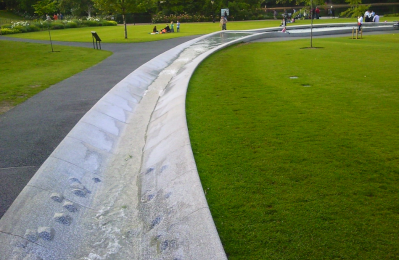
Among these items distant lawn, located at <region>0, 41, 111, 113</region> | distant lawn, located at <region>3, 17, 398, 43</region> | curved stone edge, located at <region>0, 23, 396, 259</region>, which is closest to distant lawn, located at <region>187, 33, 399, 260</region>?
curved stone edge, located at <region>0, 23, 396, 259</region>

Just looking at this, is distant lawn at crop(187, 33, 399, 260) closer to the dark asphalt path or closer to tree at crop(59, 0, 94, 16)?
the dark asphalt path

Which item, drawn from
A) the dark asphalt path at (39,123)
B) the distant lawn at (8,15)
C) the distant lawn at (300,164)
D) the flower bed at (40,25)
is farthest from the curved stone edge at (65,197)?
the distant lawn at (8,15)

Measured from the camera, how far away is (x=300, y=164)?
5734 millimetres

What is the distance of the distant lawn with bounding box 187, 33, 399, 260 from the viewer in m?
3.96

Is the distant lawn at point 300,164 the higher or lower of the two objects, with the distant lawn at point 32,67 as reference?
lower

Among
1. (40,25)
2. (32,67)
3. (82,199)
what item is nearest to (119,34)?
(40,25)

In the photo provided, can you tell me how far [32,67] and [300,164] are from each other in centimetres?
1613

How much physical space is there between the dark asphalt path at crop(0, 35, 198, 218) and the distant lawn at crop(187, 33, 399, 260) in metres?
2.58

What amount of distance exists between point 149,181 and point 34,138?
288cm

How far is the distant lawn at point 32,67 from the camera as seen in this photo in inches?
477

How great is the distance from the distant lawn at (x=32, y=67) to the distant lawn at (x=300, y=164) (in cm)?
521

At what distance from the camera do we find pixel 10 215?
475cm

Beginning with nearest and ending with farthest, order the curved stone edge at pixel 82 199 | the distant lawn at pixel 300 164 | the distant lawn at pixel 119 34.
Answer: the distant lawn at pixel 300 164, the curved stone edge at pixel 82 199, the distant lawn at pixel 119 34

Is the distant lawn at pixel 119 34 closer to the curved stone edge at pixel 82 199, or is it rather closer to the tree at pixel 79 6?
the curved stone edge at pixel 82 199
